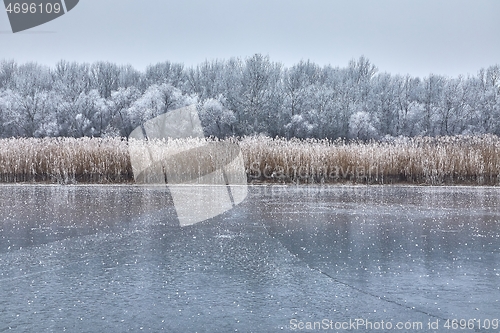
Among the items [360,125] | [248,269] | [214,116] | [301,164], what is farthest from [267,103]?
[248,269]

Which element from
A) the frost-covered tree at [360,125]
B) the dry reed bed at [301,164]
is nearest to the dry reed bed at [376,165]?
the dry reed bed at [301,164]

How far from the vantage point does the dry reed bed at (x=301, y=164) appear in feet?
56.7

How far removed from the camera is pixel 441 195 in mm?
13750

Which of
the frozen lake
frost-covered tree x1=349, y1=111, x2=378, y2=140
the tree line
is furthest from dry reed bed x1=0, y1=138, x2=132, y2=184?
frost-covered tree x1=349, y1=111, x2=378, y2=140

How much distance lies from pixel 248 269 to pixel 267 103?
54445mm

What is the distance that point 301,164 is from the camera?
1759 cm

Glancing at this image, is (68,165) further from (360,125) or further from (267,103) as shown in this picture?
(360,125)

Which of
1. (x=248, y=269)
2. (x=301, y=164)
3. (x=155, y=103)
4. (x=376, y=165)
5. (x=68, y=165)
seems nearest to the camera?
(x=248, y=269)

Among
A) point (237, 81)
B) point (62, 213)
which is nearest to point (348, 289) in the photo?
point (62, 213)

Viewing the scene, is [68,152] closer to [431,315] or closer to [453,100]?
[431,315]

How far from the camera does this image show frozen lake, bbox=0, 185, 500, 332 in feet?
13.7

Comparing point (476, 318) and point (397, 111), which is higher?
A: point (397, 111)

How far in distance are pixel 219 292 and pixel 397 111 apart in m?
65.0

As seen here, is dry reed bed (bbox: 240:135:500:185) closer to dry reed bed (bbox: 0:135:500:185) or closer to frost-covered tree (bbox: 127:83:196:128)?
dry reed bed (bbox: 0:135:500:185)
